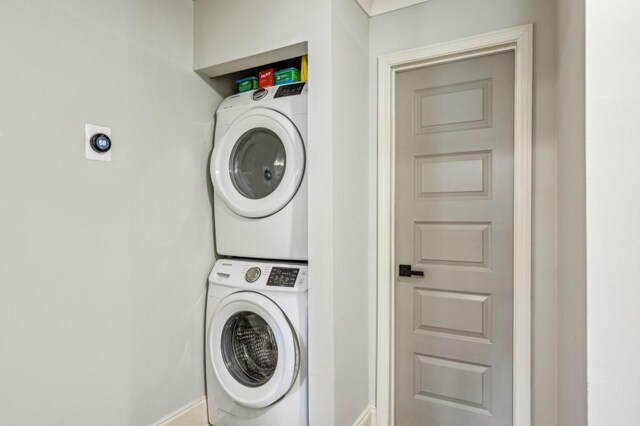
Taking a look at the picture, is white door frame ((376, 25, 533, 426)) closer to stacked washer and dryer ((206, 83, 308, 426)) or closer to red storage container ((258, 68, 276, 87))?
stacked washer and dryer ((206, 83, 308, 426))

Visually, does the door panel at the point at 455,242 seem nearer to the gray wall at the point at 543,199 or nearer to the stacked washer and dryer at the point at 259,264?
the gray wall at the point at 543,199

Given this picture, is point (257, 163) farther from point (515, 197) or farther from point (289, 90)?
point (515, 197)

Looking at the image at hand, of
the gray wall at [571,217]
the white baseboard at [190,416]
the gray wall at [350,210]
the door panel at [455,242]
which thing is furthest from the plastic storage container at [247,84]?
the white baseboard at [190,416]

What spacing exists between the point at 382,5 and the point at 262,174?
1.15 m


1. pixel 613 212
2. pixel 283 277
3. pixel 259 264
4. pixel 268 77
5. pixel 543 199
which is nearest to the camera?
pixel 613 212

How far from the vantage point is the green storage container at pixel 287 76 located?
189 cm

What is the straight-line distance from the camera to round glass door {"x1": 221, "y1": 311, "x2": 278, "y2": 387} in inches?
72.8

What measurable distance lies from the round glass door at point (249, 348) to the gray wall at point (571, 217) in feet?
4.16

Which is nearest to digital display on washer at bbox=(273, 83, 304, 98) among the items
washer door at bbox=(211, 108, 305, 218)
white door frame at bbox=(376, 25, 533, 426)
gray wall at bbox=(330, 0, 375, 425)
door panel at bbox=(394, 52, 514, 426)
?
washer door at bbox=(211, 108, 305, 218)

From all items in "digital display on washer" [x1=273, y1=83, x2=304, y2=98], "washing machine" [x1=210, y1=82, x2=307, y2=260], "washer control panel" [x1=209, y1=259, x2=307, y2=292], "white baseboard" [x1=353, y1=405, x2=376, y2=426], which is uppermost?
"digital display on washer" [x1=273, y1=83, x2=304, y2=98]

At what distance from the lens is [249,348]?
1.93m

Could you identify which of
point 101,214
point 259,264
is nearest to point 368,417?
point 259,264

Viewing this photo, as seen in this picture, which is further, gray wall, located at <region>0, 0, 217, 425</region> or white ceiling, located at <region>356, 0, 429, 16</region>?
white ceiling, located at <region>356, 0, 429, 16</region>

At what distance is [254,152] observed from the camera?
2.00 m
